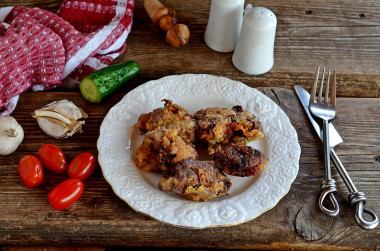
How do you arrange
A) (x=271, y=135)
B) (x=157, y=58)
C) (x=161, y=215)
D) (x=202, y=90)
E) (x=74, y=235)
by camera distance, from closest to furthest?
(x=161, y=215)
(x=74, y=235)
(x=271, y=135)
(x=202, y=90)
(x=157, y=58)

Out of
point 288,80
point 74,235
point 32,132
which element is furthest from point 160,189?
point 288,80

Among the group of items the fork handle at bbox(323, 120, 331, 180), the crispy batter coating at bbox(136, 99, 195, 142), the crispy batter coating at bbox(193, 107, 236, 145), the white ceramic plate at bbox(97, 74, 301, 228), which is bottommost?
the fork handle at bbox(323, 120, 331, 180)

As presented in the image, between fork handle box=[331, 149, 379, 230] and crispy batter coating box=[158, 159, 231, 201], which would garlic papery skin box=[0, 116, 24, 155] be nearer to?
crispy batter coating box=[158, 159, 231, 201]

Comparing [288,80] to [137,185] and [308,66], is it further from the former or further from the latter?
[137,185]

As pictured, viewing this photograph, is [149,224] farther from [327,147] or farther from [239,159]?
[327,147]

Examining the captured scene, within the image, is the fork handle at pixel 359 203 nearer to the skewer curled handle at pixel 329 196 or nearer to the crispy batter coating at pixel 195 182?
the skewer curled handle at pixel 329 196

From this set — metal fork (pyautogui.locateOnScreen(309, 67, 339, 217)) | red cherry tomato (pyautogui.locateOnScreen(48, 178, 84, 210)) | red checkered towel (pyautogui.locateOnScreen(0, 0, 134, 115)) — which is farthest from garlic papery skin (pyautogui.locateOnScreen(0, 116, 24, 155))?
metal fork (pyautogui.locateOnScreen(309, 67, 339, 217))

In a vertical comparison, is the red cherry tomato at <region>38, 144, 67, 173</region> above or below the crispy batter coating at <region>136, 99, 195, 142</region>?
below
